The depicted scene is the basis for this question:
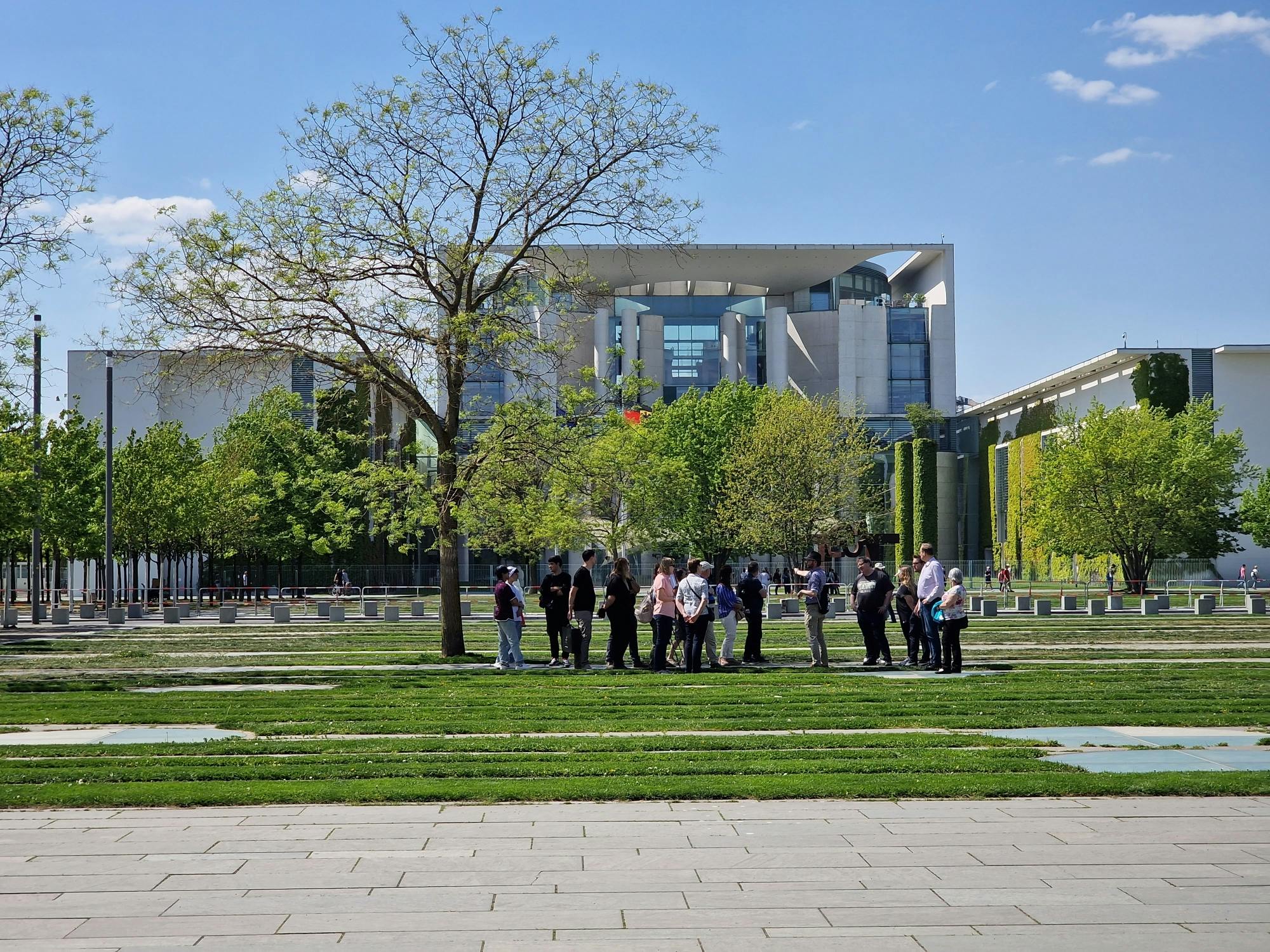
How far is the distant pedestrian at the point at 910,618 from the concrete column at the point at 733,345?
71.8m

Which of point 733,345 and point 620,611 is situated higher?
point 733,345

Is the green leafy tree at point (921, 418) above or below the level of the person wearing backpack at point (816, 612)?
above

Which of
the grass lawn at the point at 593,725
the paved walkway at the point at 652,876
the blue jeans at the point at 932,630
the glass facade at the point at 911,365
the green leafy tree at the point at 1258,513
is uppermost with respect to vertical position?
the glass facade at the point at 911,365

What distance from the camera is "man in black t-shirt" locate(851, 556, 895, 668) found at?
21266 millimetres

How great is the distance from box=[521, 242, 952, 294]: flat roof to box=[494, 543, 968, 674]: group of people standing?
66713 mm

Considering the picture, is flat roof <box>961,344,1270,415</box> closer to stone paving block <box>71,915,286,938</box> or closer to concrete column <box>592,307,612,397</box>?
concrete column <box>592,307,612,397</box>

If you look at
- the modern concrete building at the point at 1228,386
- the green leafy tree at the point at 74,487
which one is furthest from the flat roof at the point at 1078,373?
the green leafy tree at the point at 74,487

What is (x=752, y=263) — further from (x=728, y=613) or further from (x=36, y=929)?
(x=36, y=929)

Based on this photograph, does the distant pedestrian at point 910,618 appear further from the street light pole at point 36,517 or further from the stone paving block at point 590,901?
the street light pole at point 36,517

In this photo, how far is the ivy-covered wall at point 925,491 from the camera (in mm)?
85500

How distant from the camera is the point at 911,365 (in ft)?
313

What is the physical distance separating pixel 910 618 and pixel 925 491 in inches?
2580

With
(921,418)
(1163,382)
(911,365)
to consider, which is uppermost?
(911,365)

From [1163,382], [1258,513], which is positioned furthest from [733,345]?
[1258,513]
